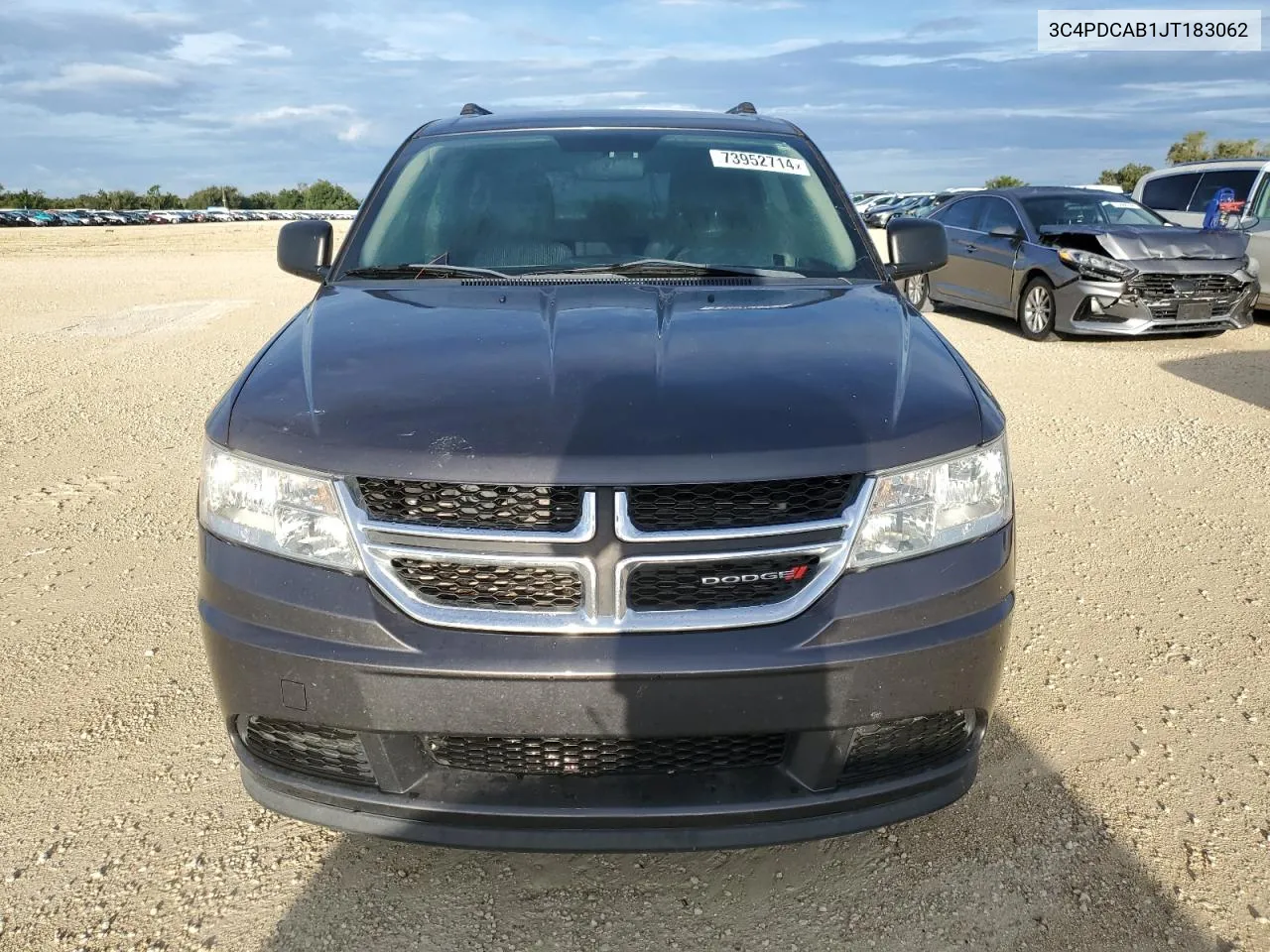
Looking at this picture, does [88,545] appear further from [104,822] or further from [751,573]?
[751,573]

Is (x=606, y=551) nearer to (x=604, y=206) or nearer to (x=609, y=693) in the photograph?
(x=609, y=693)

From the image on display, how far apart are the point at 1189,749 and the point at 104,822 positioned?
286 cm

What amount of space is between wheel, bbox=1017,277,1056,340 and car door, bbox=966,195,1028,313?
26cm

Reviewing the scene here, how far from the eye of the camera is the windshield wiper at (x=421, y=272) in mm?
3178

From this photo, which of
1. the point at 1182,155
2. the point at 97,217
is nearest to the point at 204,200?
the point at 97,217

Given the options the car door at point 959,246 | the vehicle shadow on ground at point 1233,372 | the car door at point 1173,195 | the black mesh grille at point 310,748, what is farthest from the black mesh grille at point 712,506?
the car door at point 1173,195

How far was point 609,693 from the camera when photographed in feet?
6.43

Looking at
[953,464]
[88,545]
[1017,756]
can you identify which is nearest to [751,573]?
[953,464]

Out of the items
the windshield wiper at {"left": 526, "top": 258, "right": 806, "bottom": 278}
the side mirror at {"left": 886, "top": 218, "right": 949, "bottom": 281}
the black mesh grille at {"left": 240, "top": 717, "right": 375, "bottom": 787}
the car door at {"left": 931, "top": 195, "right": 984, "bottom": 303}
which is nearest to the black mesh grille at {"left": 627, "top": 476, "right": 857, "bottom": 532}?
the black mesh grille at {"left": 240, "top": 717, "right": 375, "bottom": 787}

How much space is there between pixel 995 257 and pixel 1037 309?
1.02 metres

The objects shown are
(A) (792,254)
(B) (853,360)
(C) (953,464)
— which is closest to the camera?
(C) (953,464)

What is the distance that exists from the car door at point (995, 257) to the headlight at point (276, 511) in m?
10.4

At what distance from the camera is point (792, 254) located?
132 inches

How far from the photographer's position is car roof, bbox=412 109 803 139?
3828 mm
